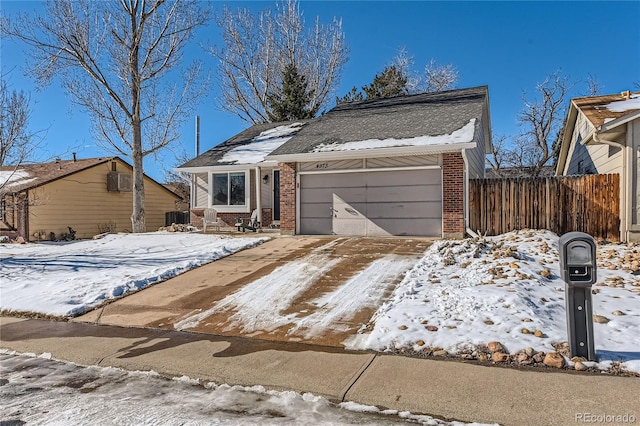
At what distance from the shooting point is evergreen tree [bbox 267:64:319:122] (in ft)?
85.3

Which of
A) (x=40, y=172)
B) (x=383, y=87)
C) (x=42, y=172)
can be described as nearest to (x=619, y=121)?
(x=383, y=87)

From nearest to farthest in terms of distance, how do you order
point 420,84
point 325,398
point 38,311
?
point 325,398
point 38,311
point 420,84

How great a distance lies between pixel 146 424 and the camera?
292 centimetres

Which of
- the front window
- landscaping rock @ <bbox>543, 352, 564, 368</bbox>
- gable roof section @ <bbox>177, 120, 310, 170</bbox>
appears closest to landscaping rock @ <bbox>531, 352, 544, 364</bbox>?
landscaping rock @ <bbox>543, 352, 564, 368</bbox>

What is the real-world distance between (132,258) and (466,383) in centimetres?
881

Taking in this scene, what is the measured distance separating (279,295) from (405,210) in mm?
5739

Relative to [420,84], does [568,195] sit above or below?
below

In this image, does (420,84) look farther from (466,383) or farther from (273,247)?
(466,383)

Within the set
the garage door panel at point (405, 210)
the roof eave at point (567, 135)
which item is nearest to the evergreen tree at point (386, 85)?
the roof eave at point (567, 135)

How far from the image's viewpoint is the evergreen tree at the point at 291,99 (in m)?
26.0

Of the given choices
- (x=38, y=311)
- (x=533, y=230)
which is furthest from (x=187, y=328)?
(x=533, y=230)

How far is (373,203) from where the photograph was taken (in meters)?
11.4

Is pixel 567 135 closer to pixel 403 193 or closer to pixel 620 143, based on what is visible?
pixel 620 143

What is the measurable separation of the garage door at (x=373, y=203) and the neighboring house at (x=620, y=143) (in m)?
4.02
